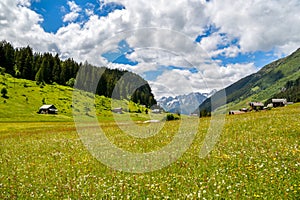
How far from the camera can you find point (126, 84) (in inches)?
799

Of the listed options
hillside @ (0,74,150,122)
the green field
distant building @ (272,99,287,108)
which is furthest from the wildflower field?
distant building @ (272,99,287,108)

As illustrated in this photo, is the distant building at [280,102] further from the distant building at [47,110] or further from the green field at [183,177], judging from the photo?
the green field at [183,177]

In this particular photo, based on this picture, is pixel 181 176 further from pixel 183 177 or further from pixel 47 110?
pixel 47 110

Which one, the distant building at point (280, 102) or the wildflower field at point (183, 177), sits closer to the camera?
the wildflower field at point (183, 177)

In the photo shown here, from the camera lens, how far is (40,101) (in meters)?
134

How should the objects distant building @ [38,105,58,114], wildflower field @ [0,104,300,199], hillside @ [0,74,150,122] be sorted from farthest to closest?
distant building @ [38,105,58,114]
hillside @ [0,74,150,122]
wildflower field @ [0,104,300,199]

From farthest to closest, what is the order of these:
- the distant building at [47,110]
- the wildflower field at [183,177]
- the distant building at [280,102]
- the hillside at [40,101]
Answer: the distant building at [280,102] → the distant building at [47,110] → the hillside at [40,101] → the wildflower field at [183,177]

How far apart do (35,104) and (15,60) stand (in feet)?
167

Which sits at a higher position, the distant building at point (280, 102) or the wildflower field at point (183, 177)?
the distant building at point (280, 102)

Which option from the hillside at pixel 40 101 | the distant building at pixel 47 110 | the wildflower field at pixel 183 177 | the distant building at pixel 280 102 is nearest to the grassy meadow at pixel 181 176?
the wildflower field at pixel 183 177

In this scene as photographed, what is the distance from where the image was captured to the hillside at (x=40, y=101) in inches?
4310

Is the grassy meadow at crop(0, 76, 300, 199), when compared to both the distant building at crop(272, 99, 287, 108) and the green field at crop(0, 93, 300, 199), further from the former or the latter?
the distant building at crop(272, 99, 287, 108)

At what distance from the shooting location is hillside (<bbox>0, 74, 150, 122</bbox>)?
109481mm

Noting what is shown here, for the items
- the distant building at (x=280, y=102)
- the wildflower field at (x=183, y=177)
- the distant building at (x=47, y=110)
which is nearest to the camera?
the wildflower field at (x=183, y=177)
